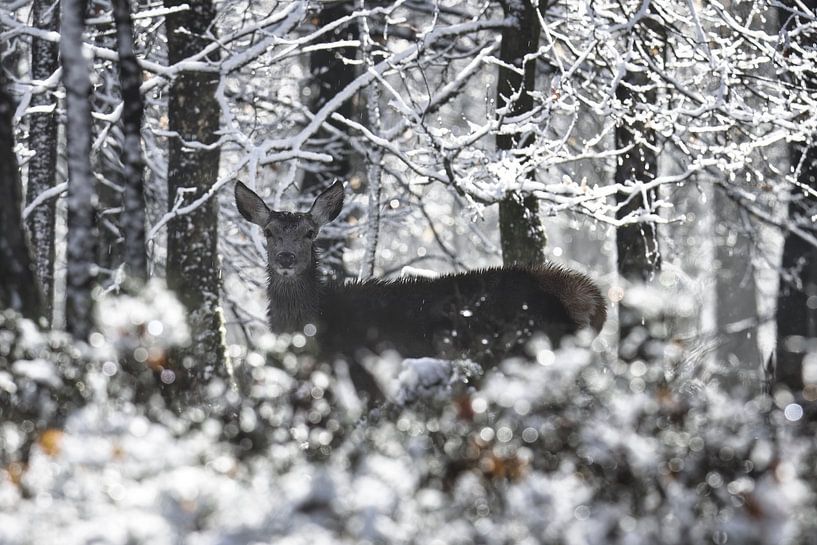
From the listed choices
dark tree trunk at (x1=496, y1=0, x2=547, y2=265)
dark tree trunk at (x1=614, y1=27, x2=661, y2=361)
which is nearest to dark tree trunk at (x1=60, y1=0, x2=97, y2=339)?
dark tree trunk at (x1=496, y1=0, x2=547, y2=265)

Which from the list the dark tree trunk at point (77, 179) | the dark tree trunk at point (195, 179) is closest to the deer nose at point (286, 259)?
the dark tree trunk at point (195, 179)

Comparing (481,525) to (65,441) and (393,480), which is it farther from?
(65,441)

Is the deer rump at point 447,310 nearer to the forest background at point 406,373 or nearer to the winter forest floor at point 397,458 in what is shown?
the forest background at point 406,373

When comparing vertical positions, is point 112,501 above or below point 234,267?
below

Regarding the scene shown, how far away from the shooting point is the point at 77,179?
6.41 meters

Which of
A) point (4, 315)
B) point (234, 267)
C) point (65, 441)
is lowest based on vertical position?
point (65, 441)

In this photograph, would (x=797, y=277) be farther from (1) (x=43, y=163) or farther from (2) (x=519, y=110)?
(1) (x=43, y=163)

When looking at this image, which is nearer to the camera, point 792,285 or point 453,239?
point 792,285

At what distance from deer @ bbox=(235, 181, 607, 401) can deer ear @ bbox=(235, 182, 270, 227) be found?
0.61 feet

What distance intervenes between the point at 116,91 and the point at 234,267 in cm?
296

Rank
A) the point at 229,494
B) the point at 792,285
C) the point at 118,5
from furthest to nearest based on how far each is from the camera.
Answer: the point at 792,285 → the point at 118,5 → the point at 229,494

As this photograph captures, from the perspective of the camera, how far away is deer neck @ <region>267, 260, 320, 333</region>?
9.41 metres

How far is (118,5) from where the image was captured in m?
6.74

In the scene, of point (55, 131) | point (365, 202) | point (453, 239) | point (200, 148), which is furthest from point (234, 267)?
point (453, 239)
